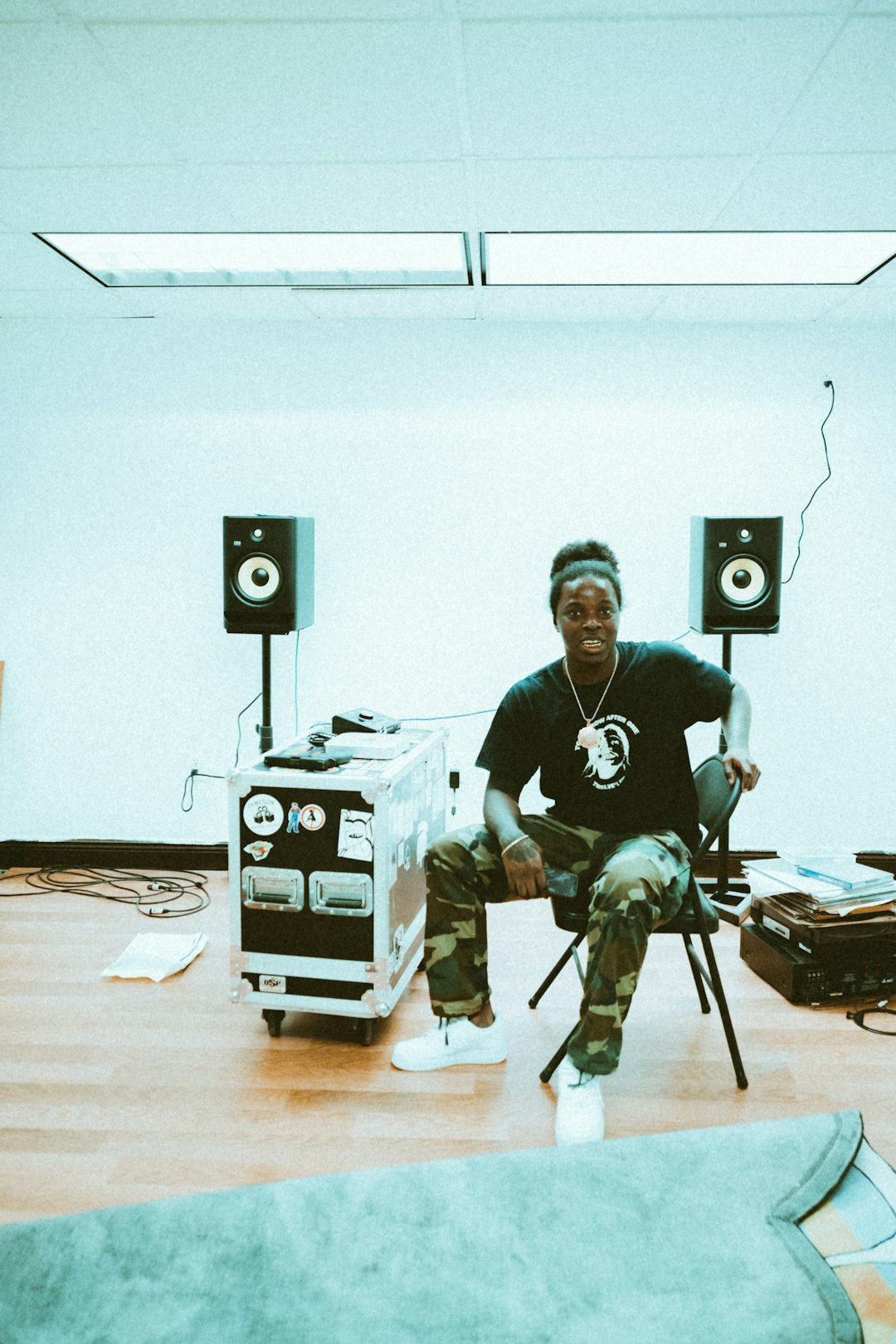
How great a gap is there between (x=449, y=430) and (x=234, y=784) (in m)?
1.87

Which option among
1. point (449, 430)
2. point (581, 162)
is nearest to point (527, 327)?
point (449, 430)

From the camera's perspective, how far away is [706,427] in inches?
129

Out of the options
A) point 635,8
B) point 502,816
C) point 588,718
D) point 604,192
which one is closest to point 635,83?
point 635,8

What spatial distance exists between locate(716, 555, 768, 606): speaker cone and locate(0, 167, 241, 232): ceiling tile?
77.2 inches

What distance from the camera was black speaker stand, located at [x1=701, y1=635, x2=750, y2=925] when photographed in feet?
9.61

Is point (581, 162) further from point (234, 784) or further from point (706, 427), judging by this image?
point (234, 784)

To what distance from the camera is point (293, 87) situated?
5.86 ft

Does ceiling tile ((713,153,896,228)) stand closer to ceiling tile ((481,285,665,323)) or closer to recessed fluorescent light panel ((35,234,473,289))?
ceiling tile ((481,285,665,323))

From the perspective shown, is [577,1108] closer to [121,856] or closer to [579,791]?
[579,791]

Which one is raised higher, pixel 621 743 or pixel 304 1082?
pixel 621 743

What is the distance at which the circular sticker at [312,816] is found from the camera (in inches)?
81.2

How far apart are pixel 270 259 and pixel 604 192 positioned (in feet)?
3.77

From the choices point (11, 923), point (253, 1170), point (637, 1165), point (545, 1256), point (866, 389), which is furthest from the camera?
point (866, 389)

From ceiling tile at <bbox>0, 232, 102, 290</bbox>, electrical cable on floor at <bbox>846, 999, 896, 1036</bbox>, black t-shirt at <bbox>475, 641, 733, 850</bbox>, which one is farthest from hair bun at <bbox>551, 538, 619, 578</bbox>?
ceiling tile at <bbox>0, 232, 102, 290</bbox>
